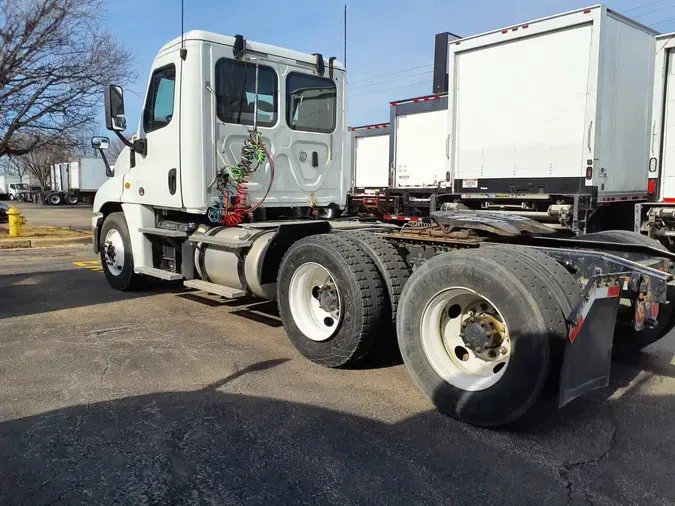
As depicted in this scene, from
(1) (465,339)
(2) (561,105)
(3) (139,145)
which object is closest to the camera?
(1) (465,339)

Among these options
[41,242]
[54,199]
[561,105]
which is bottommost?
[41,242]

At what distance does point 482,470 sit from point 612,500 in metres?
0.66

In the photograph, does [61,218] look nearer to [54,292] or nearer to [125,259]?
[54,292]

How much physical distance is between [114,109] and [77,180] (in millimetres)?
43042

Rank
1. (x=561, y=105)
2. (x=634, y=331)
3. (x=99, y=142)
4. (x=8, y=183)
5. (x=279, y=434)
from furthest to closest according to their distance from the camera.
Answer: (x=8, y=183) < (x=561, y=105) < (x=99, y=142) < (x=634, y=331) < (x=279, y=434)

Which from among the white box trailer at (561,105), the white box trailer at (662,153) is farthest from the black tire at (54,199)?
the white box trailer at (662,153)

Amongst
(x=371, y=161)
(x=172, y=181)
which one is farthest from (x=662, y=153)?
(x=371, y=161)

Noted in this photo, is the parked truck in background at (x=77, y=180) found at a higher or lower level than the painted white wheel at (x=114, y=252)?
higher

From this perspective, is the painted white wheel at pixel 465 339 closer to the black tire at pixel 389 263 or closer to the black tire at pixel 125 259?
the black tire at pixel 389 263

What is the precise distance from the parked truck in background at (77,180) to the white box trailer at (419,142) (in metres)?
34.3

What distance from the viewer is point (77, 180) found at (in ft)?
149

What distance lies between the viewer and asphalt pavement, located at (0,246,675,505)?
9.88ft

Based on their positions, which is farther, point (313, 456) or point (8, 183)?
point (8, 183)

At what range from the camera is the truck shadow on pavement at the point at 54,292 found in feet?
23.9
